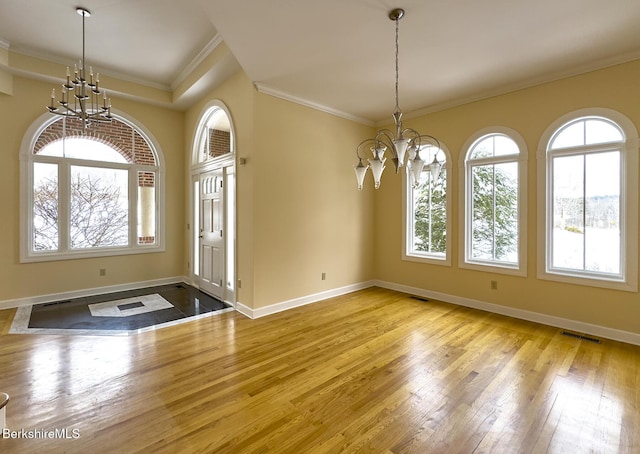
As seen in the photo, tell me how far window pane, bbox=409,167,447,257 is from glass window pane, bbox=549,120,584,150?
140 centimetres

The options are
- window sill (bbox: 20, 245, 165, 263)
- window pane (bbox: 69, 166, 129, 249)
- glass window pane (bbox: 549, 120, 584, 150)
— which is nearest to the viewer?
glass window pane (bbox: 549, 120, 584, 150)

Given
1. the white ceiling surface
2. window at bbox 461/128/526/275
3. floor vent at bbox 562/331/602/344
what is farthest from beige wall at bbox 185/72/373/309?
floor vent at bbox 562/331/602/344

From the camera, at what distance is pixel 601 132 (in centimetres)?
340

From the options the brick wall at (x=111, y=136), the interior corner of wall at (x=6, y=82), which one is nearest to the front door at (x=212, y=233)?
the brick wall at (x=111, y=136)

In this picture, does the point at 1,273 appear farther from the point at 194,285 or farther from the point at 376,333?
the point at 376,333

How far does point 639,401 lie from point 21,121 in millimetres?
7395

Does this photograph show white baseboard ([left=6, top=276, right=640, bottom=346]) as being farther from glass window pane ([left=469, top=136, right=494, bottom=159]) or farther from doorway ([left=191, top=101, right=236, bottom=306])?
glass window pane ([left=469, top=136, right=494, bottom=159])

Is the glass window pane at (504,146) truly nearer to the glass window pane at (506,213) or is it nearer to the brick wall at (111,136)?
the glass window pane at (506,213)

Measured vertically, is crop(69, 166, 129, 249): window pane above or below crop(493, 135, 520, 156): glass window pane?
below

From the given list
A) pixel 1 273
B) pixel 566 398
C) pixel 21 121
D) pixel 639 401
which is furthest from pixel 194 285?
pixel 639 401

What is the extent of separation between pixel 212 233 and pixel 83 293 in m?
2.23

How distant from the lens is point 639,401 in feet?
7.13

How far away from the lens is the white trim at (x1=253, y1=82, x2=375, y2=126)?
155 inches

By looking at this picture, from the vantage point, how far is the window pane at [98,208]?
4.77 meters
